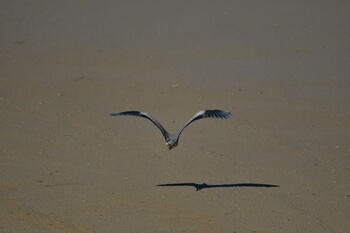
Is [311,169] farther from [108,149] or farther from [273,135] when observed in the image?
[108,149]

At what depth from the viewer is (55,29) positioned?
Result: 55.5 feet

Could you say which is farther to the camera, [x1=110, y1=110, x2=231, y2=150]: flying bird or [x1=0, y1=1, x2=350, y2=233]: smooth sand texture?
[x1=110, y1=110, x2=231, y2=150]: flying bird

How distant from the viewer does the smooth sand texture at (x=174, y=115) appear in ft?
29.4

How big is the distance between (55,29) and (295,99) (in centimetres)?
593

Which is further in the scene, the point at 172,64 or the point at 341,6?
the point at 341,6

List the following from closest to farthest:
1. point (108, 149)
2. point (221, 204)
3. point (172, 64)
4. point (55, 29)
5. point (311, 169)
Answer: point (221, 204) < point (311, 169) < point (108, 149) < point (172, 64) < point (55, 29)

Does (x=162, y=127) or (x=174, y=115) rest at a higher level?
(x=174, y=115)

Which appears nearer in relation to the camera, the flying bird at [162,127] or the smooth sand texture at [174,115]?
the smooth sand texture at [174,115]

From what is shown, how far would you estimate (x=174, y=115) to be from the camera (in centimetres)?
1223

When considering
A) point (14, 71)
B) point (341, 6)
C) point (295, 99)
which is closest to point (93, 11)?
point (14, 71)

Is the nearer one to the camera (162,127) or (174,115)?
(162,127)

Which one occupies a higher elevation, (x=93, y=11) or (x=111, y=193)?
(x=93, y=11)

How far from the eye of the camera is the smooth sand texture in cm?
896

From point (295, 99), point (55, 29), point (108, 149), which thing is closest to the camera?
point (108, 149)
